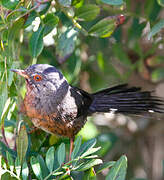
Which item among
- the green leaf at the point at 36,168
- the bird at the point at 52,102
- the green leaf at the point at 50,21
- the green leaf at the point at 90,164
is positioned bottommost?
the green leaf at the point at 36,168

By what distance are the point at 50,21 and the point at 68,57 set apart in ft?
2.89

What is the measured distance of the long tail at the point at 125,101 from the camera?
386 cm

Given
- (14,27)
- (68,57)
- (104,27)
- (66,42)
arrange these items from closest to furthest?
(14,27), (104,27), (66,42), (68,57)

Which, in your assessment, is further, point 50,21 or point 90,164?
point 50,21

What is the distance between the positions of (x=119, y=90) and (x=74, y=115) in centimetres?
84

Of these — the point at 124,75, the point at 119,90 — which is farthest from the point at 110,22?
the point at 124,75

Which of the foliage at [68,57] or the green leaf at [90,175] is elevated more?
the foliage at [68,57]

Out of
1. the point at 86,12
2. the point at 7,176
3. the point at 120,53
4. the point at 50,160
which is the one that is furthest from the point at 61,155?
the point at 120,53

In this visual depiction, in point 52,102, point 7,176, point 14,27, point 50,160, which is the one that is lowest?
point 7,176

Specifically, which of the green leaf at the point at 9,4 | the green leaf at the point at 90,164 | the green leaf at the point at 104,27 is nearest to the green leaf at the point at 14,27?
the green leaf at the point at 9,4

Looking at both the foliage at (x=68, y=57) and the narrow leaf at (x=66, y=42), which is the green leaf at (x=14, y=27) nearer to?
the foliage at (x=68, y=57)

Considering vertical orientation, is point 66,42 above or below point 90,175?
above

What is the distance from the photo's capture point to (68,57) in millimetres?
3598

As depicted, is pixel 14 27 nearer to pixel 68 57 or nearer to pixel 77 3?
pixel 77 3
